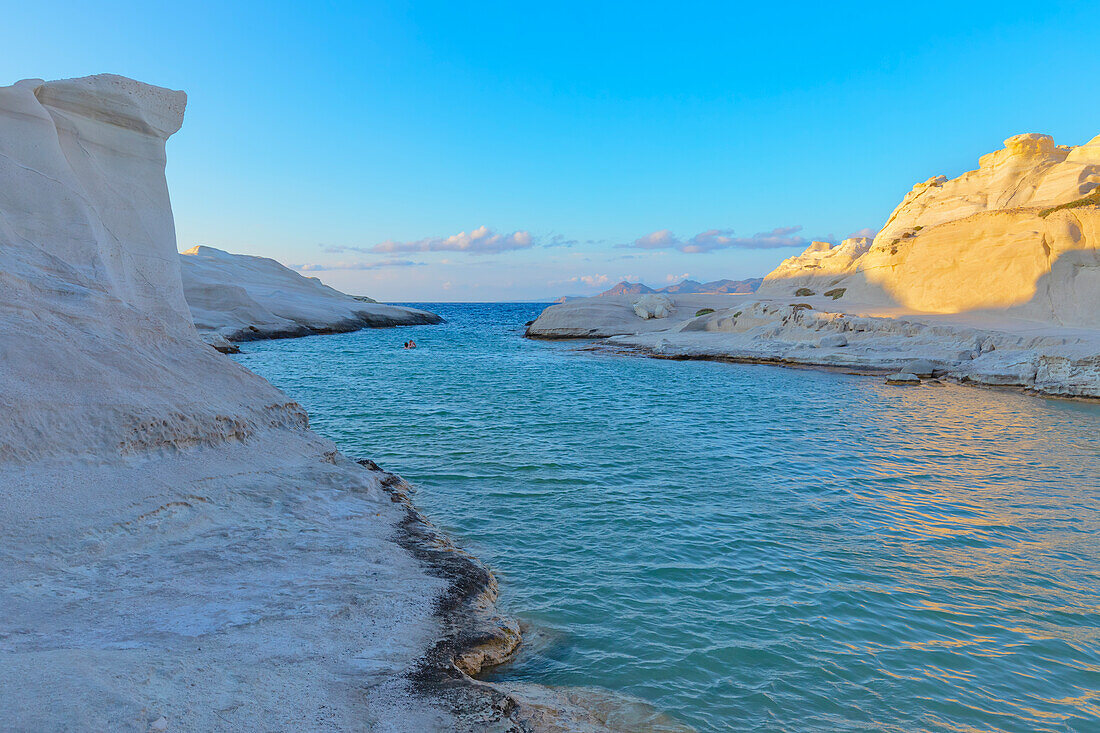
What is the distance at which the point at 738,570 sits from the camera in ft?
27.7

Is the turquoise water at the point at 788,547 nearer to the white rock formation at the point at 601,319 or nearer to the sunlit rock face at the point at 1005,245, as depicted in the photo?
the sunlit rock face at the point at 1005,245

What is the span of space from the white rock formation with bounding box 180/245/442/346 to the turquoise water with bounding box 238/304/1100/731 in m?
32.6

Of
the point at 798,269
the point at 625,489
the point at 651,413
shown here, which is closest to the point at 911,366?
the point at 651,413

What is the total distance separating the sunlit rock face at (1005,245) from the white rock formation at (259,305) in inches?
1898

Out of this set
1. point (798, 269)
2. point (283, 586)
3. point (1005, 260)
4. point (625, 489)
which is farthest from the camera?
point (798, 269)

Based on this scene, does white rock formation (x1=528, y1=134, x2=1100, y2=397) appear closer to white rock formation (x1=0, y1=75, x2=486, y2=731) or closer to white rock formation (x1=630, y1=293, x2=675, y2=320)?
white rock formation (x1=630, y1=293, x2=675, y2=320)

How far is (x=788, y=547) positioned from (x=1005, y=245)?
3702 cm

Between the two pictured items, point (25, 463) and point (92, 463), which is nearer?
point (25, 463)

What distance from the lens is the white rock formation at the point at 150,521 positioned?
13.4ft

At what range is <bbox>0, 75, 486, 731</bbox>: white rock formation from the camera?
408 centimetres

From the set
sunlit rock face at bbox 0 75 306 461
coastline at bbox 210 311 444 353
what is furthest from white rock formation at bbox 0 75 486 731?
coastline at bbox 210 311 444 353

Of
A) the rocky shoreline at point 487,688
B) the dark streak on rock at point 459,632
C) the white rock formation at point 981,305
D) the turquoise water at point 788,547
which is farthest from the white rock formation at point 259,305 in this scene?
the rocky shoreline at point 487,688

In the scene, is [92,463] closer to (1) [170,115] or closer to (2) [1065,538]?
(1) [170,115]

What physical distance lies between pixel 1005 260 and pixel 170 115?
42.4 meters
